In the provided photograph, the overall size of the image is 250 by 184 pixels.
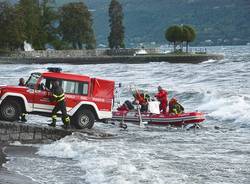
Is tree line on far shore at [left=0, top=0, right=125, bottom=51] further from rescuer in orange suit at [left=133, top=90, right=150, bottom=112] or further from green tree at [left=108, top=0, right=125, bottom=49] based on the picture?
rescuer in orange suit at [left=133, top=90, right=150, bottom=112]

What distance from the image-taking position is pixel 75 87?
2266cm

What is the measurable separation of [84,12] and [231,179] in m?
116

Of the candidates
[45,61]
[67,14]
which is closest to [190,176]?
[45,61]

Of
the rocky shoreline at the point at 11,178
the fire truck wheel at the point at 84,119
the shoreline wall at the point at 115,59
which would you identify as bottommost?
the rocky shoreline at the point at 11,178

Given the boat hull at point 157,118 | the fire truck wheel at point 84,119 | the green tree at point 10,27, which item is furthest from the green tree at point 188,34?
the fire truck wheel at point 84,119

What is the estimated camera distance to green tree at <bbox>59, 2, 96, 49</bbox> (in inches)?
5039

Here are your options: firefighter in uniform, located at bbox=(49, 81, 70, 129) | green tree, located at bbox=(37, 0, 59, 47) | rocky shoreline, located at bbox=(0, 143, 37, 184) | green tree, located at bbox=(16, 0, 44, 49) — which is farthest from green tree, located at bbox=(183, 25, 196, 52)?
rocky shoreline, located at bbox=(0, 143, 37, 184)

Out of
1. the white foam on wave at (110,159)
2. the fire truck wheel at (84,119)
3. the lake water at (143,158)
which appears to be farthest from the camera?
the fire truck wheel at (84,119)

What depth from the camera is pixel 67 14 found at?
129000mm

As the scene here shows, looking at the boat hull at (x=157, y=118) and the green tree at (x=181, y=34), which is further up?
the green tree at (x=181, y=34)

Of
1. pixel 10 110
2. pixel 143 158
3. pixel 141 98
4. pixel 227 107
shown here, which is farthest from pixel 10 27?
pixel 143 158

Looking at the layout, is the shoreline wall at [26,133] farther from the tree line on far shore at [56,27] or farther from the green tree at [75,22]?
the green tree at [75,22]

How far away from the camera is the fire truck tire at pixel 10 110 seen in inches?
861

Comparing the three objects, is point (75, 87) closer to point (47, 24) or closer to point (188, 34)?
point (188, 34)
